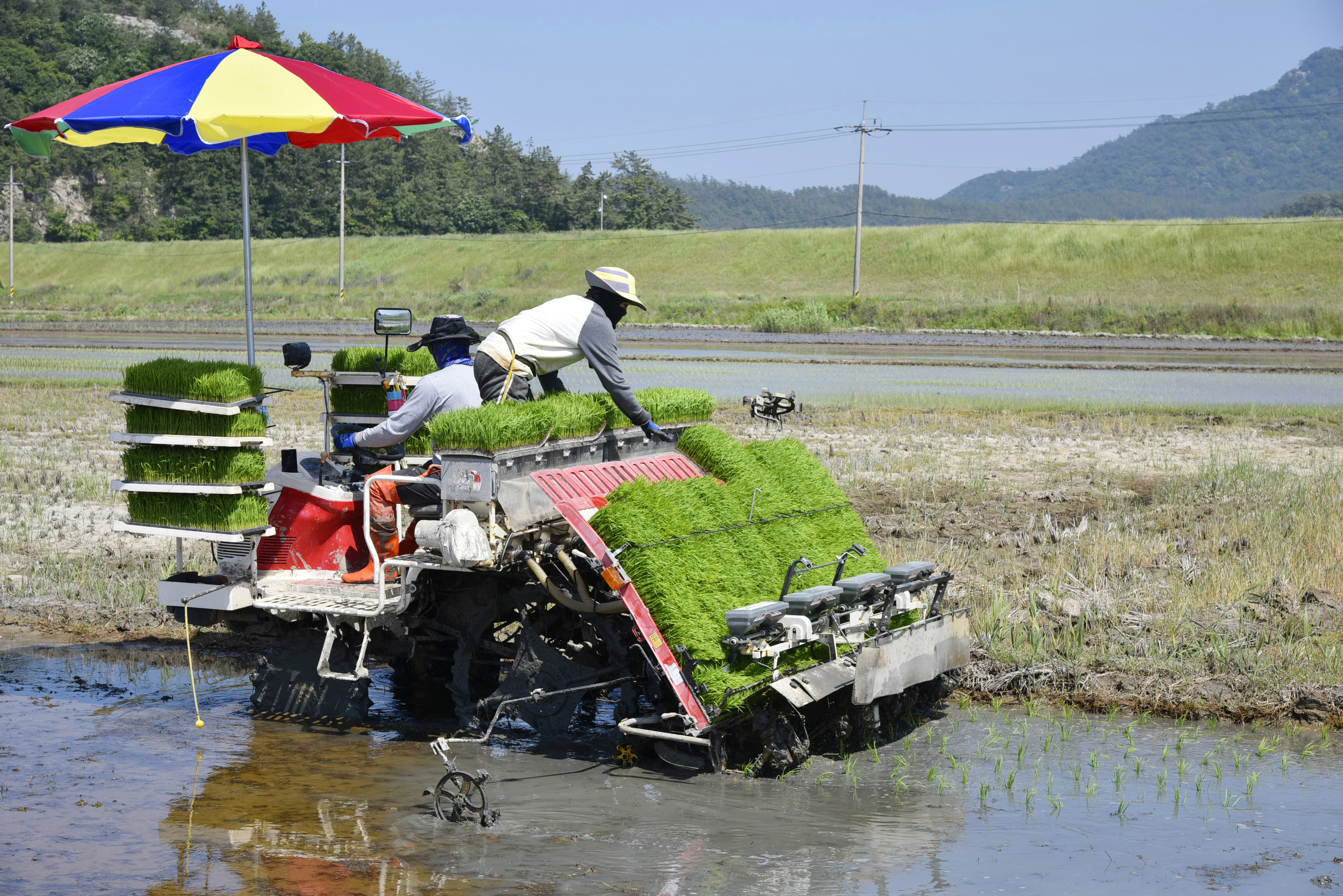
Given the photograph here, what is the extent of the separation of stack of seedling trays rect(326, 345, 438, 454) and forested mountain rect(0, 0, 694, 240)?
2954 inches

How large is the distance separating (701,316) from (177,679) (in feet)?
145

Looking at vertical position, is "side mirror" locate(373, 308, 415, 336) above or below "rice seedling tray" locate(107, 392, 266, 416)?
above

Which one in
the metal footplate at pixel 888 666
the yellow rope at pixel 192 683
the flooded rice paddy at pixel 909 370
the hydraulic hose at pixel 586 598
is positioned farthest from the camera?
the flooded rice paddy at pixel 909 370

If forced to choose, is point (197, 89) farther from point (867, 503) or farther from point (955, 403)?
point (955, 403)

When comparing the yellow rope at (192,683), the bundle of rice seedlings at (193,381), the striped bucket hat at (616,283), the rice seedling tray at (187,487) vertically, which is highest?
the striped bucket hat at (616,283)

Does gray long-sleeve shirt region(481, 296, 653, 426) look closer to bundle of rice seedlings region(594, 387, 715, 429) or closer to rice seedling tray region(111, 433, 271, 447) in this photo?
bundle of rice seedlings region(594, 387, 715, 429)

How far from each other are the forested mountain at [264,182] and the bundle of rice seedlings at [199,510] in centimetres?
7636

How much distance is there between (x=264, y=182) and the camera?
86875 millimetres

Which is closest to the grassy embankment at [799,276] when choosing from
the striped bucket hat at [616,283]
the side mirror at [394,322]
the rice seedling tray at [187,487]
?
the striped bucket hat at [616,283]

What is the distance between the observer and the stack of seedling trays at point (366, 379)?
338 inches

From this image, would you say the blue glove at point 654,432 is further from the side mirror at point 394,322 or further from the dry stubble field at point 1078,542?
the dry stubble field at point 1078,542

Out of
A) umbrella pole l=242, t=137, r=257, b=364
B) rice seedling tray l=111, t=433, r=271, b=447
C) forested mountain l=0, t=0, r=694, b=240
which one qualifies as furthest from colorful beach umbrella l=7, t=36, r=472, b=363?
forested mountain l=0, t=0, r=694, b=240

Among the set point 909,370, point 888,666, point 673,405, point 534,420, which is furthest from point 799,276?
point 888,666

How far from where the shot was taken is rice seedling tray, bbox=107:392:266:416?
275 inches
